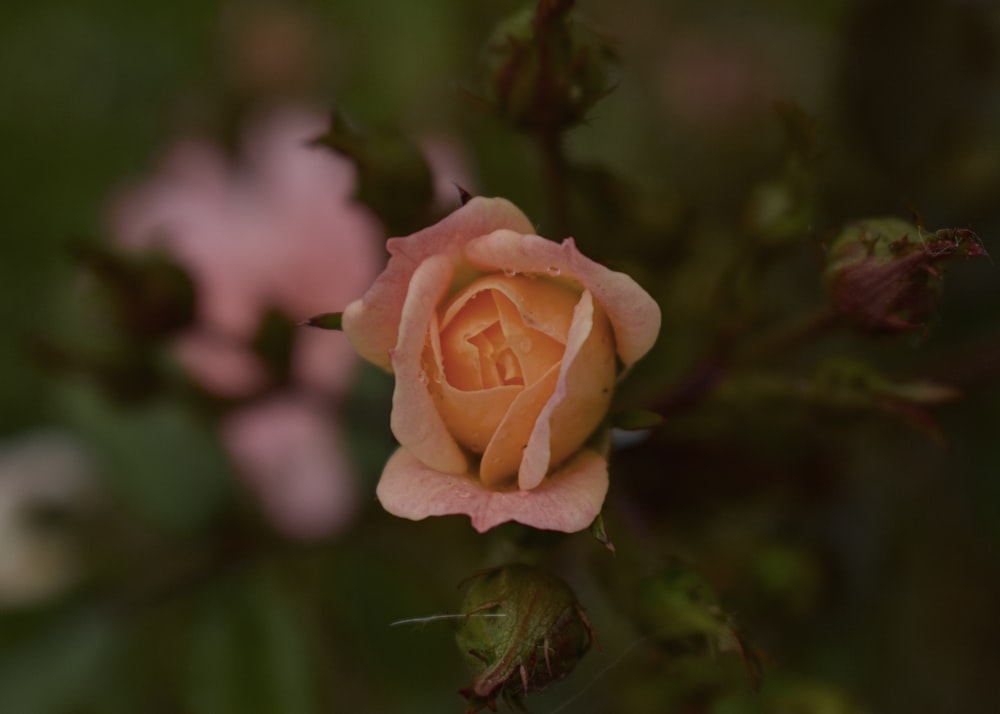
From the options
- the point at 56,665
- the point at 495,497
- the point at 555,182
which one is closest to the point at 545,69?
the point at 555,182

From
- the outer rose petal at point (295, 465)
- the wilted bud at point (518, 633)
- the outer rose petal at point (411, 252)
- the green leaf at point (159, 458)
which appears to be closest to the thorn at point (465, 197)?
the outer rose petal at point (411, 252)

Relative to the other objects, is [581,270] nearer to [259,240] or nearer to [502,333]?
[502,333]

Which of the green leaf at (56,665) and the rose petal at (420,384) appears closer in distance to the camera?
the rose petal at (420,384)

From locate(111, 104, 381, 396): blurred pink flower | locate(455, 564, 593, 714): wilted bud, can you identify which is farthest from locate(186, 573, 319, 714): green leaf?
locate(455, 564, 593, 714): wilted bud

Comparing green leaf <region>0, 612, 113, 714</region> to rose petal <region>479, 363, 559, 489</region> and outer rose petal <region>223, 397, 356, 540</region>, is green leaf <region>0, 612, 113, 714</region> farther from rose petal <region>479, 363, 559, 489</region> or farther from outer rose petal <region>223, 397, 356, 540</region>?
rose petal <region>479, 363, 559, 489</region>

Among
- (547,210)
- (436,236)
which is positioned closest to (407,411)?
(436,236)

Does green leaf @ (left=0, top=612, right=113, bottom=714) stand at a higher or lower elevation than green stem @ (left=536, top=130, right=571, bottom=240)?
lower

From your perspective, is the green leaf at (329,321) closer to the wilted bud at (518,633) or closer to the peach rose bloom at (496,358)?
the peach rose bloom at (496,358)

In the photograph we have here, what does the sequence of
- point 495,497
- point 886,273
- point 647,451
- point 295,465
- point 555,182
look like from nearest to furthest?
point 495,497, point 886,273, point 555,182, point 647,451, point 295,465
